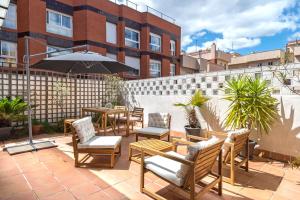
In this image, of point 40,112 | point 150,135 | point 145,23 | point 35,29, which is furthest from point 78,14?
point 150,135

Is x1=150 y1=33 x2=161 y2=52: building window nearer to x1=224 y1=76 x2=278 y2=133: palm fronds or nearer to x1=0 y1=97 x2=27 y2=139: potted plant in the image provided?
x1=0 y1=97 x2=27 y2=139: potted plant

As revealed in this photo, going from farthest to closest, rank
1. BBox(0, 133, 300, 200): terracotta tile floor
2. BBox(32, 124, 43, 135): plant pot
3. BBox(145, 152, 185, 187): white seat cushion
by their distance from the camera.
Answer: BBox(32, 124, 43, 135): plant pot < BBox(0, 133, 300, 200): terracotta tile floor < BBox(145, 152, 185, 187): white seat cushion

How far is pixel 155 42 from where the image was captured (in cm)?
1769

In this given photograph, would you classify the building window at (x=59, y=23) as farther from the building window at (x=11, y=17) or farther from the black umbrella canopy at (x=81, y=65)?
the black umbrella canopy at (x=81, y=65)

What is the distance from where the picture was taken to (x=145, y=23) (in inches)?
643

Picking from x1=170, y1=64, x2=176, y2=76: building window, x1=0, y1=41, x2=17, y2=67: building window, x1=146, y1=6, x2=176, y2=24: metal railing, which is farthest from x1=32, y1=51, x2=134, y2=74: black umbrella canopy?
x1=170, y1=64, x2=176, y2=76: building window

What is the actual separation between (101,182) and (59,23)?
1263 cm

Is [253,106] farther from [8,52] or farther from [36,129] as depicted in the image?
[8,52]

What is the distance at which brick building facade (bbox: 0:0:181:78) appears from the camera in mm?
11445

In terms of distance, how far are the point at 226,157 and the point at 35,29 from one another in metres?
12.6

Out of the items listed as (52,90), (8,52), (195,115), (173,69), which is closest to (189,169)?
(195,115)

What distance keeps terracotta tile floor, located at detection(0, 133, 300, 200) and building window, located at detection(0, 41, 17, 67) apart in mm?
9601

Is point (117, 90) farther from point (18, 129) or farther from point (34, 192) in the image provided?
point (34, 192)

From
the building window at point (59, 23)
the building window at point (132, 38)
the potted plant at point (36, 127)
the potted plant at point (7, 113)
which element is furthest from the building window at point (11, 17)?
the potted plant at point (7, 113)
